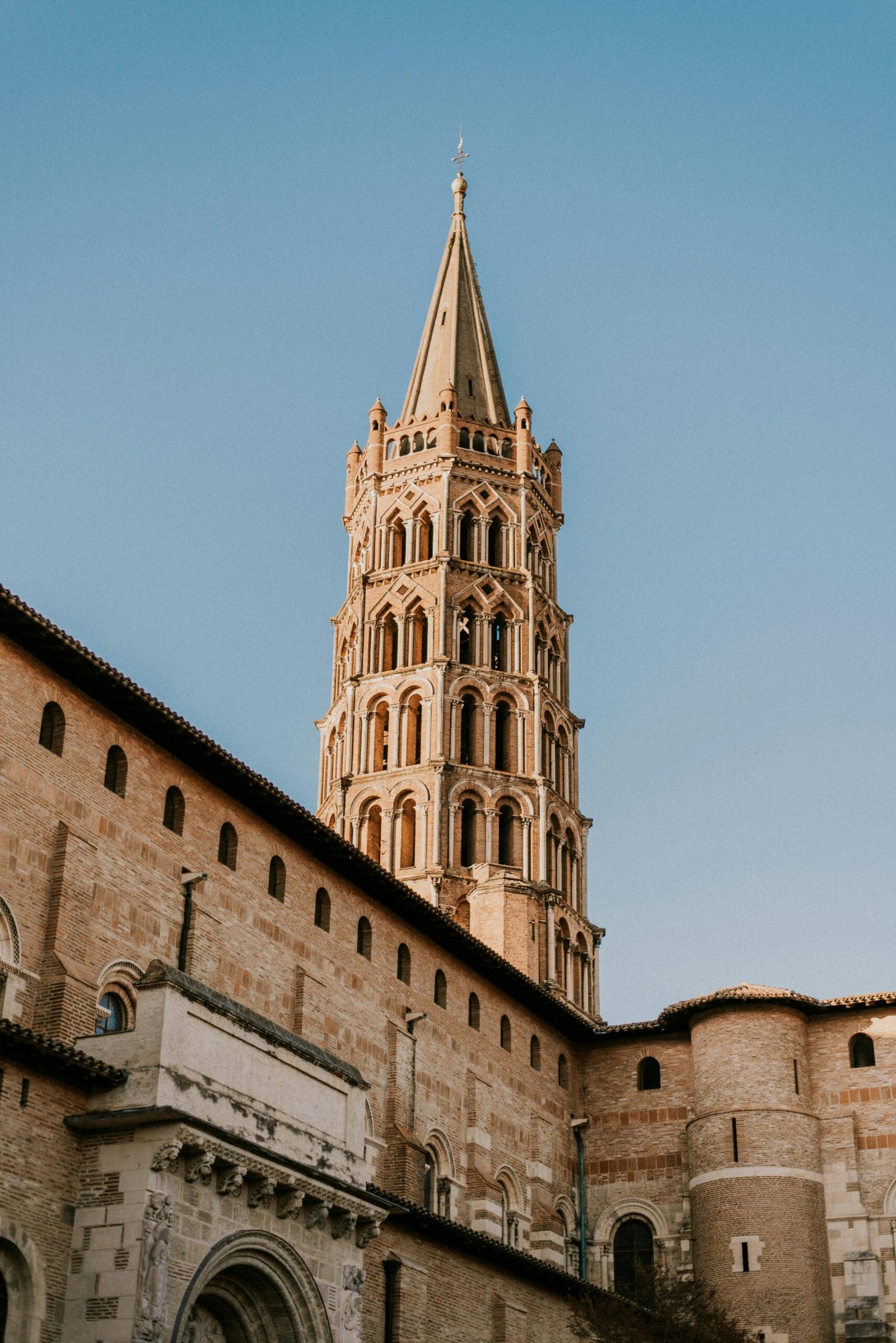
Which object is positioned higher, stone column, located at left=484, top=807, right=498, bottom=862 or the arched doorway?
stone column, located at left=484, top=807, right=498, bottom=862

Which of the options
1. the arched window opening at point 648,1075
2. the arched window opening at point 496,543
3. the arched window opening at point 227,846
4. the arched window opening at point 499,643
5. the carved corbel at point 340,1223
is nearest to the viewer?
the carved corbel at point 340,1223

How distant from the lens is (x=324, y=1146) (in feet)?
84.0

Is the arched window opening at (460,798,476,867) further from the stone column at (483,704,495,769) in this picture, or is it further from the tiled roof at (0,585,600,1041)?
the tiled roof at (0,585,600,1041)

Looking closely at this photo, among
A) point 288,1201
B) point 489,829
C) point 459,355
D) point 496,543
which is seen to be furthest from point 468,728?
point 288,1201

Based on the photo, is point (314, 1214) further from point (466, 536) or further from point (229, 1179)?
point (466, 536)

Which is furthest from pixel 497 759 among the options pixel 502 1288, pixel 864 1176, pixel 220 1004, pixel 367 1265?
pixel 220 1004

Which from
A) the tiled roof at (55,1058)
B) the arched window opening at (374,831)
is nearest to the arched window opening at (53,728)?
the tiled roof at (55,1058)

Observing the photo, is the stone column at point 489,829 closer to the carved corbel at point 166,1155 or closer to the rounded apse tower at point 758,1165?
the rounded apse tower at point 758,1165

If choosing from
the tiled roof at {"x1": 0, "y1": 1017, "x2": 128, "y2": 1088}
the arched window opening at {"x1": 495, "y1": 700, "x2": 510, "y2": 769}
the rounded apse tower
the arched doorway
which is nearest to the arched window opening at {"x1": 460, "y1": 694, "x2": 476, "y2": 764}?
the arched window opening at {"x1": 495, "y1": 700, "x2": 510, "y2": 769}

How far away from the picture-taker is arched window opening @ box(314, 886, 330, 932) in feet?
113

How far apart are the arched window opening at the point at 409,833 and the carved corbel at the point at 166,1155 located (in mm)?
33558

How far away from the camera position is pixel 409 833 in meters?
56.9

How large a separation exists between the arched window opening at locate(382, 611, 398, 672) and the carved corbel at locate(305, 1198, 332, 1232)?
3548 cm

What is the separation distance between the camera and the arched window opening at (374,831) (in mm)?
56906
